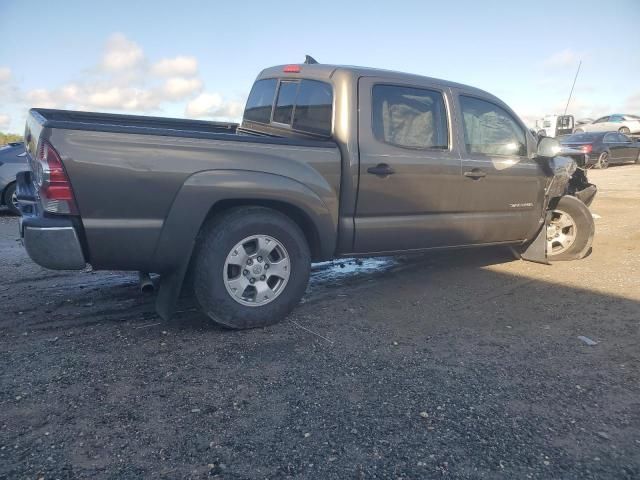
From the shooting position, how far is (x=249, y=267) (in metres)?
3.68

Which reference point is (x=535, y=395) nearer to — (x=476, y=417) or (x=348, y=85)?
(x=476, y=417)

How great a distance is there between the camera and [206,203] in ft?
11.2

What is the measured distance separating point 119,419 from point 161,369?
575 mm

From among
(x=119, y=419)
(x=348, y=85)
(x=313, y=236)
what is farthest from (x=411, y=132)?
(x=119, y=419)

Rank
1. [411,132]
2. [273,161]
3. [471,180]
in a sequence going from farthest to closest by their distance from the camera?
[471,180]
[411,132]
[273,161]

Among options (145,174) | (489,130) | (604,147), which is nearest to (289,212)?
(145,174)

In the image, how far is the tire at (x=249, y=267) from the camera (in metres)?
3.52

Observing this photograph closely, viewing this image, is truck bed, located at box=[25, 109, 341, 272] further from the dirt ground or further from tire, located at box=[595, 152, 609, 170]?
tire, located at box=[595, 152, 609, 170]

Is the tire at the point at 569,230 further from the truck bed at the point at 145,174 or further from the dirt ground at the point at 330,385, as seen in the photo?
the truck bed at the point at 145,174

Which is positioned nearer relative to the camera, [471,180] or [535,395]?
[535,395]

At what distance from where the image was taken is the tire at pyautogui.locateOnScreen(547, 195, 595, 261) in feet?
19.3

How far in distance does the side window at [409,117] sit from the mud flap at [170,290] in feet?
6.13

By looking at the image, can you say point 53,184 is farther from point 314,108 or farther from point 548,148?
point 548,148

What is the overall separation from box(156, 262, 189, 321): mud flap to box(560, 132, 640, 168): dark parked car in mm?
17937
